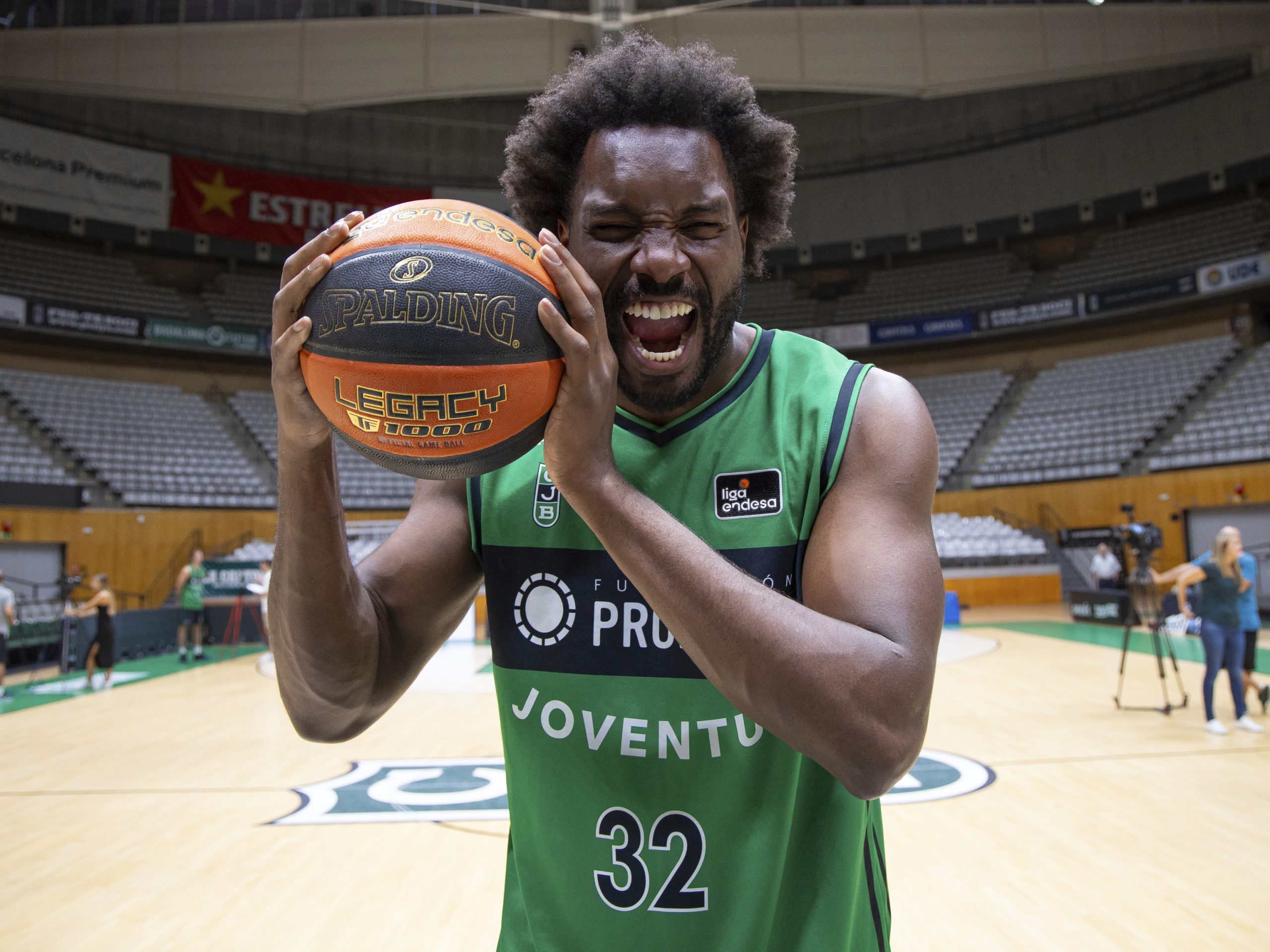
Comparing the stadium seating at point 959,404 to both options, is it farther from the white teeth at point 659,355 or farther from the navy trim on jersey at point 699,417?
the white teeth at point 659,355

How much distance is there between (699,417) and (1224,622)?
6724 mm

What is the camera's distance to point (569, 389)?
1017 mm

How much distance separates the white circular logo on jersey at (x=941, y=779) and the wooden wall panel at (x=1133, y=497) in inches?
442

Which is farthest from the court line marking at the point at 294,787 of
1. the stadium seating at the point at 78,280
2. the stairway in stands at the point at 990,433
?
the stadium seating at the point at 78,280

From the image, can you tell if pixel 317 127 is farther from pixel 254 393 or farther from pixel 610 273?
pixel 610 273

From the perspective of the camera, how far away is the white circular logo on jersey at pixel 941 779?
4895 millimetres

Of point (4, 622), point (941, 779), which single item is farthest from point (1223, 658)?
point (4, 622)

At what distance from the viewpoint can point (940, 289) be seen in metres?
23.5

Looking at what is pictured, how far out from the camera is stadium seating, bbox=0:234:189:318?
66.4ft

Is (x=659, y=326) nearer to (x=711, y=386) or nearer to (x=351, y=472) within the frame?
(x=711, y=386)

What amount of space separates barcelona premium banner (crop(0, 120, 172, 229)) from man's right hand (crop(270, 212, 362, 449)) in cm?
2293

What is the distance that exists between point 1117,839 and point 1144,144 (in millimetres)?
21447

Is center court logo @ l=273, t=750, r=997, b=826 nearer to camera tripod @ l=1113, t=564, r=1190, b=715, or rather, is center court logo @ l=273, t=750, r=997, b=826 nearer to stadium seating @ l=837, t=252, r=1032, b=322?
camera tripod @ l=1113, t=564, r=1190, b=715

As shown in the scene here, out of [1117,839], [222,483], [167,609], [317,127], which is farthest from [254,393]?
[1117,839]
